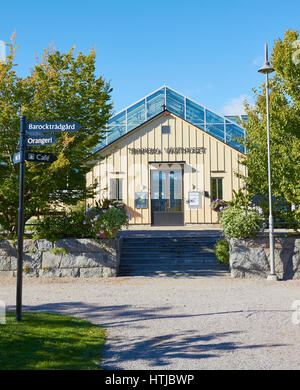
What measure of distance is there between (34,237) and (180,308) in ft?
20.3

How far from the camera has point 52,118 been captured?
1231 centimetres

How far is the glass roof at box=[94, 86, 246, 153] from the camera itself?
41094 millimetres

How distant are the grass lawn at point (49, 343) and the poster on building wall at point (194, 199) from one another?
49.2 ft

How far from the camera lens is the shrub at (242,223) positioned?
40.1ft

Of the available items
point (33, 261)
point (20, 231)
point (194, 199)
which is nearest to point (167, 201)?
point (194, 199)

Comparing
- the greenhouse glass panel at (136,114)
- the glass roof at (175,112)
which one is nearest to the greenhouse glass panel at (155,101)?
the glass roof at (175,112)

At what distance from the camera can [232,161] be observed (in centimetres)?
2180

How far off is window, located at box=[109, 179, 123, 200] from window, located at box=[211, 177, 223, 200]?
514 centimetres

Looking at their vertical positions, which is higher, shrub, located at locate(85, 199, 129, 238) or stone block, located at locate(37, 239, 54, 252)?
shrub, located at locate(85, 199, 129, 238)

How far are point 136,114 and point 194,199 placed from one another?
2234 centimetres

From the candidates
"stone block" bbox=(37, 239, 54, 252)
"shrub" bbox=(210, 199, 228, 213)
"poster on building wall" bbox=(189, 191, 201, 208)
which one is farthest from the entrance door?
"stone block" bbox=(37, 239, 54, 252)

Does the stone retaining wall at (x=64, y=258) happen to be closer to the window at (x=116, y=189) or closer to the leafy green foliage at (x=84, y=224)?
the leafy green foliage at (x=84, y=224)

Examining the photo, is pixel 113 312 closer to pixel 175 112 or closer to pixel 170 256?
pixel 170 256

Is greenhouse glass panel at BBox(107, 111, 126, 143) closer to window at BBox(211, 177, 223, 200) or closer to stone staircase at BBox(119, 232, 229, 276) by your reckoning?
window at BBox(211, 177, 223, 200)
